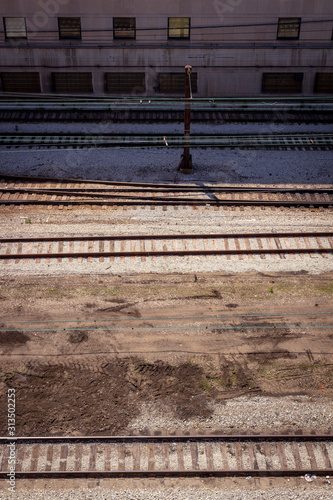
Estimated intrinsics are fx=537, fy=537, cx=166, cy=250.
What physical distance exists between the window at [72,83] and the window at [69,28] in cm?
203

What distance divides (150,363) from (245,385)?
2729mm

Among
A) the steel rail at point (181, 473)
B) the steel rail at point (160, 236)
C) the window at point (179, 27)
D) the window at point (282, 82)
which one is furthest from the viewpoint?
the window at point (282, 82)

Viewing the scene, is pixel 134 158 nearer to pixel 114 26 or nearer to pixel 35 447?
pixel 114 26

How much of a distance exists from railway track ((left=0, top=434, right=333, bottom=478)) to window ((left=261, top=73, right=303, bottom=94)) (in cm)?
2187

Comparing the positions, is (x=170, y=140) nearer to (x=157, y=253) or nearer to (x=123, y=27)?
(x=123, y=27)

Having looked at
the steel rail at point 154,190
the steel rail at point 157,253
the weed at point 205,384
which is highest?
the steel rail at point 154,190

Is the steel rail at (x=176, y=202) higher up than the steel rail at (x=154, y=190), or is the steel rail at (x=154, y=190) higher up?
the steel rail at (x=154, y=190)

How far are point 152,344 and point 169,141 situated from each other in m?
13.2

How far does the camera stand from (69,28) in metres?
28.5

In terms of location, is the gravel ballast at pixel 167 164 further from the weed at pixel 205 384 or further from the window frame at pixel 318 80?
the weed at pixel 205 384

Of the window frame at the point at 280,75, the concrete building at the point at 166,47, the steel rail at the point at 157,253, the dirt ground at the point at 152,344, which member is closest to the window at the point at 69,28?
the concrete building at the point at 166,47

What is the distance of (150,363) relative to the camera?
15.3m

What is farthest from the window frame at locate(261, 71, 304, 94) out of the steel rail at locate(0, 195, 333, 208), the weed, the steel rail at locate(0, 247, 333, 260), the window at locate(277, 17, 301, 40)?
the weed

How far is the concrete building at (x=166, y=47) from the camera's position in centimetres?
2788
